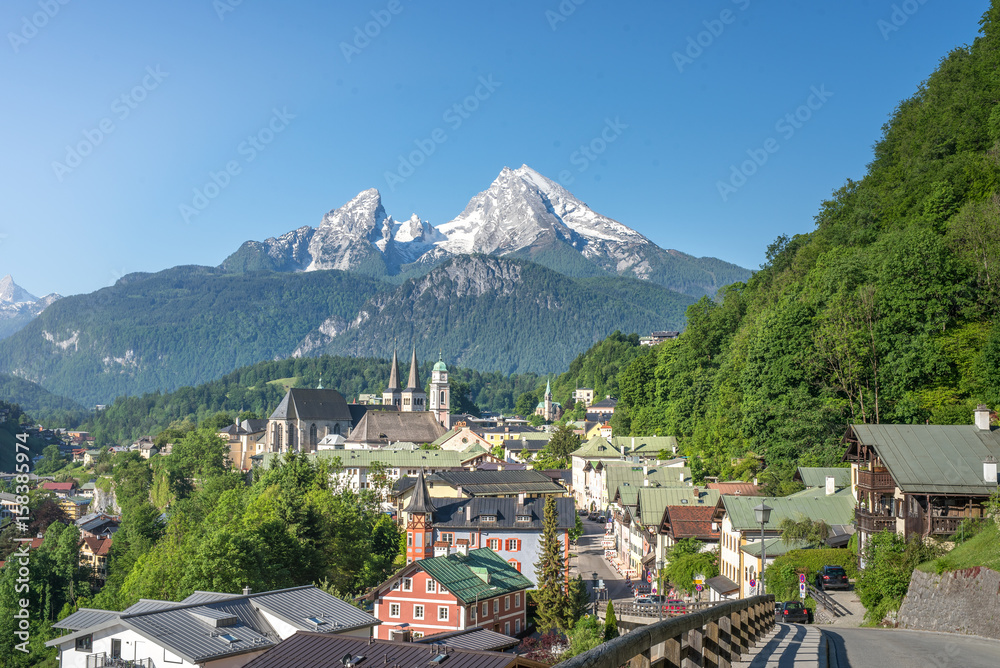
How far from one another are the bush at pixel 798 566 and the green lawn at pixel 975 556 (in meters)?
8.50

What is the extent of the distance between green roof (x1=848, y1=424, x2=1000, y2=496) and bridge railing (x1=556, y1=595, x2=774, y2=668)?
92.7 ft

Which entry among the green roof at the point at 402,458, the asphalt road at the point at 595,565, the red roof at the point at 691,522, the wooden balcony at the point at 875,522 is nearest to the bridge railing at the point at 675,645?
the wooden balcony at the point at 875,522

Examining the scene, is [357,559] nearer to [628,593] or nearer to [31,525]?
[628,593]

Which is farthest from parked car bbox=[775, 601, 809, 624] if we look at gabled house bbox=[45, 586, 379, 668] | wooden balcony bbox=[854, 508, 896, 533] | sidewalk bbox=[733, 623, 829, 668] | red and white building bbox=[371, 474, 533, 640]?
red and white building bbox=[371, 474, 533, 640]

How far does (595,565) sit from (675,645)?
70075 mm

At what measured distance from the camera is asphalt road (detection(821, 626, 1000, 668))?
11578 mm

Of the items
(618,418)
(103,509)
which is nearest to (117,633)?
(618,418)

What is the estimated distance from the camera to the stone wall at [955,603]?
19.5 meters

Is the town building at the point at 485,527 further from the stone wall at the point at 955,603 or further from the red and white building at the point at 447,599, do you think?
the stone wall at the point at 955,603

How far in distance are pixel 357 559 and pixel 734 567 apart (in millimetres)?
37302

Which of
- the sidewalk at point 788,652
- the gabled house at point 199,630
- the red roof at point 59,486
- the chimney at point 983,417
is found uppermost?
the chimney at point 983,417

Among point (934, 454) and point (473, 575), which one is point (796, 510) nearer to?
point (934, 454)

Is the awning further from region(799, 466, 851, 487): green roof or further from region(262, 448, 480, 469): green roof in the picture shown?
region(262, 448, 480, 469): green roof

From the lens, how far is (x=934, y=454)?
3691 cm
